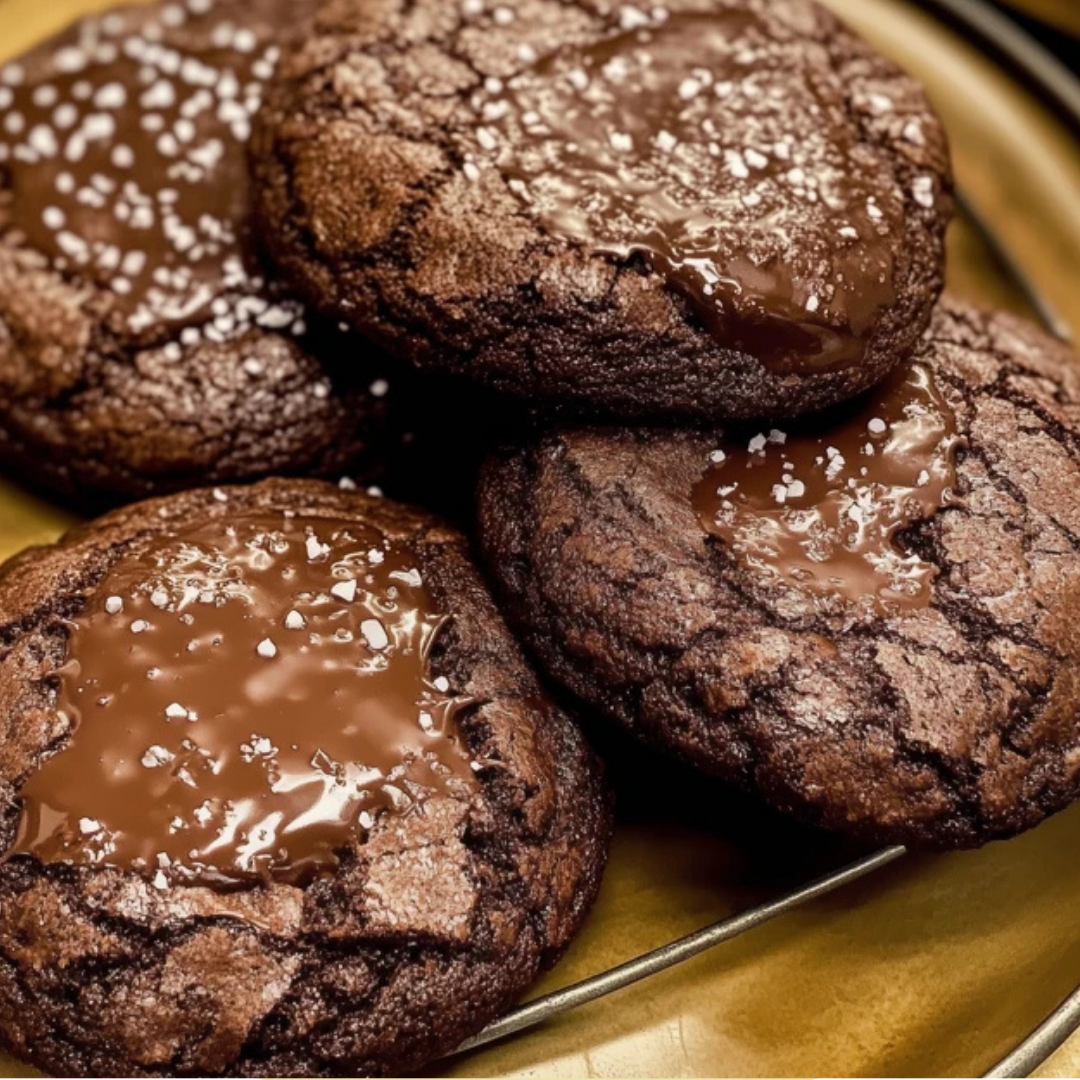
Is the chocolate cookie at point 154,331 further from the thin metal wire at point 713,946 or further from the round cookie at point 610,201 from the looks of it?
A: the thin metal wire at point 713,946

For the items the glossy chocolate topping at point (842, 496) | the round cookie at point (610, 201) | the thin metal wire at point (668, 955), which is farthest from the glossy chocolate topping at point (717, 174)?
the thin metal wire at point (668, 955)

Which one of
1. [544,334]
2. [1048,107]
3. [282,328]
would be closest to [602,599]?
[544,334]

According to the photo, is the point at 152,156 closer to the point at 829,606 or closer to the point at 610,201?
the point at 610,201

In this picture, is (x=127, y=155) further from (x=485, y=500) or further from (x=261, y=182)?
(x=485, y=500)

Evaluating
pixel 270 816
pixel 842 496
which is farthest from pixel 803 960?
pixel 270 816

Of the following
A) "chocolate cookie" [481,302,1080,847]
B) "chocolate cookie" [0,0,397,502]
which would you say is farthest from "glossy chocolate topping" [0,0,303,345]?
"chocolate cookie" [481,302,1080,847]
